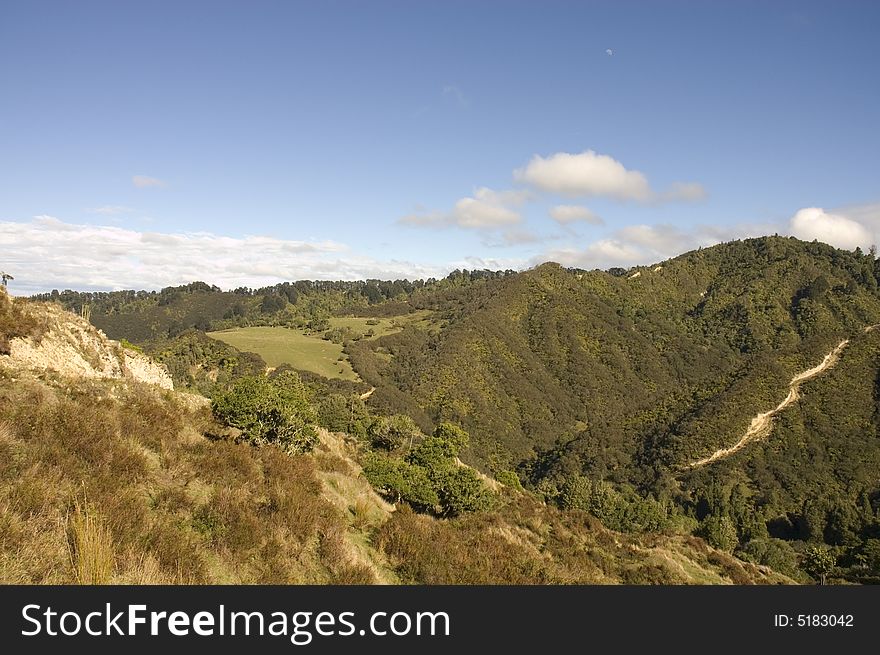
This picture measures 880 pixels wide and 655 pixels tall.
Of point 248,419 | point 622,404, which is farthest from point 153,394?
point 622,404

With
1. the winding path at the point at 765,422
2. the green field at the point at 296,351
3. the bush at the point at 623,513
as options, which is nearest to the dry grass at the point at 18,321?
the bush at the point at 623,513

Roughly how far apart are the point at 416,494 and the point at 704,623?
11718 millimetres

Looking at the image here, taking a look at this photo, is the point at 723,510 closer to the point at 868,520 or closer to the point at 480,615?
the point at 868,520

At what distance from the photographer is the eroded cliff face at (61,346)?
22.8 m

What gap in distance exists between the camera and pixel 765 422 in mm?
118562

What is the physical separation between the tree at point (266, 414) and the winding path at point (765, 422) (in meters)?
123

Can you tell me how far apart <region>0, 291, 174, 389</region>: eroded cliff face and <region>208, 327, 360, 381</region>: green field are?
389 feet

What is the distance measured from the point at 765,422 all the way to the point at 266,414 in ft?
449

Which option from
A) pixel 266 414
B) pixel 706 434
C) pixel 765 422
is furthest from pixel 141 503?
pixel 765 422

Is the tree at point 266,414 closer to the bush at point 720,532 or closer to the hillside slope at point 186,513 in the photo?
the hillside slope at point 186,513

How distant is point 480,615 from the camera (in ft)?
21.3

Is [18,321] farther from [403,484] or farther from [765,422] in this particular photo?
[765,422]

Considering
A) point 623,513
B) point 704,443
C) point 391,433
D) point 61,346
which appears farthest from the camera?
point 704,443

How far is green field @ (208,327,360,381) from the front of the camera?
15600 cm
